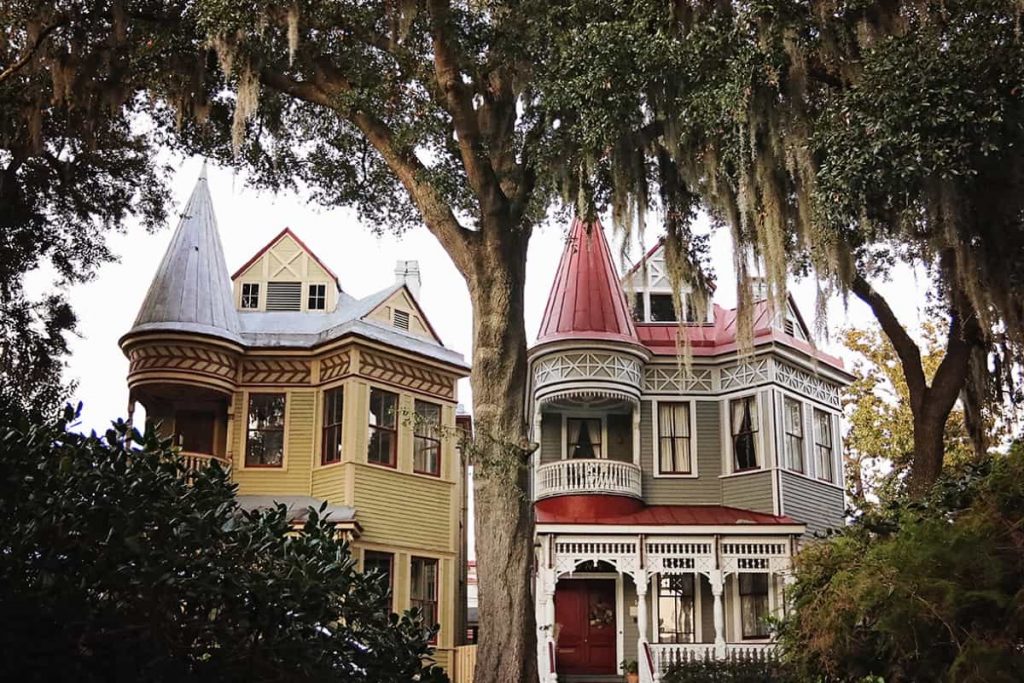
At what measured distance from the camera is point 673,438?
25625mm

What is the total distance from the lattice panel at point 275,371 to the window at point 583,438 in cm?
624

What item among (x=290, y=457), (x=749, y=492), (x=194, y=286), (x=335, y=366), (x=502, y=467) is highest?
(x=194, y=286)

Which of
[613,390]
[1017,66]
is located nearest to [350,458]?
[613,390]

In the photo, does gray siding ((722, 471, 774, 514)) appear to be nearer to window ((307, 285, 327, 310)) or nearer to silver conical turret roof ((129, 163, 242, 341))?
window ((307, 285, 327, 310))

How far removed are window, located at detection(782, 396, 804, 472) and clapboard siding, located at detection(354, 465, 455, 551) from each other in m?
7.50

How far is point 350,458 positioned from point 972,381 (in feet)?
37.5

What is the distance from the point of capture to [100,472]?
15.6ft

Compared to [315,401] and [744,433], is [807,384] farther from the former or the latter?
[315,401]

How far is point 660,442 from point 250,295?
31.8ft

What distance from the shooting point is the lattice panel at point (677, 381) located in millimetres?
25812

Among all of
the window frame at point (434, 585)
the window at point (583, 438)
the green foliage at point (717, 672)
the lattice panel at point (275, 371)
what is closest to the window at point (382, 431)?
the lattice panel at point (275, 371)

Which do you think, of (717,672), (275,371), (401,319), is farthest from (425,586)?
(717,672)

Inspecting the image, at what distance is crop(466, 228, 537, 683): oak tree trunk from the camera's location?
11.3 meters

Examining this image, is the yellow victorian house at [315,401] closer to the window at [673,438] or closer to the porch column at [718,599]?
the window at [673,438]
